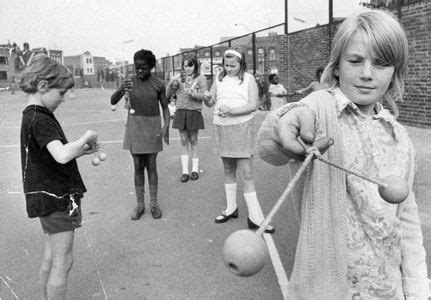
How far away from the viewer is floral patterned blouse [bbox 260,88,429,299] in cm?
178

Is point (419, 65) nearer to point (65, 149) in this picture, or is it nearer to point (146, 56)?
point (146, 56)

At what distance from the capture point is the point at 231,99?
5309 mm

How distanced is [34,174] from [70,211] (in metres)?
0.33

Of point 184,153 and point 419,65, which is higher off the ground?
point 419,65

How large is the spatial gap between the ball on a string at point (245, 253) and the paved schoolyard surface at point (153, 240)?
1396 mm

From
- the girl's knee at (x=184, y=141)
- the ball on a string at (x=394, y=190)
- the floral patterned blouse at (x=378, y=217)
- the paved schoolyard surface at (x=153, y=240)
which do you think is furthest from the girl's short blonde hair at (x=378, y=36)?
the girl's knee at (x=184, y=141)

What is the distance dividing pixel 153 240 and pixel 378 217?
3507 millimetres

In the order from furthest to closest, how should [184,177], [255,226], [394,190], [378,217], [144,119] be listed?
[184,177] → [144,119] → [255,226] → [378,217] → [394,190]

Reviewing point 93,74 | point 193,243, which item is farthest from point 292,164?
point 93,74

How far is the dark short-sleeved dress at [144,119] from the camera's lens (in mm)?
5622

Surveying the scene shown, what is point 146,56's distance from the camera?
221 inches

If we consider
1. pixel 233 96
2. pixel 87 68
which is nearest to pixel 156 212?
pixel 233 96

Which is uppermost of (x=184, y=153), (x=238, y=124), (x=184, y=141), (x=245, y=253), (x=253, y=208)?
(x=245, y=253)

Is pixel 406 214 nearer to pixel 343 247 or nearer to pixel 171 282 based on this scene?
pixel 343 247
